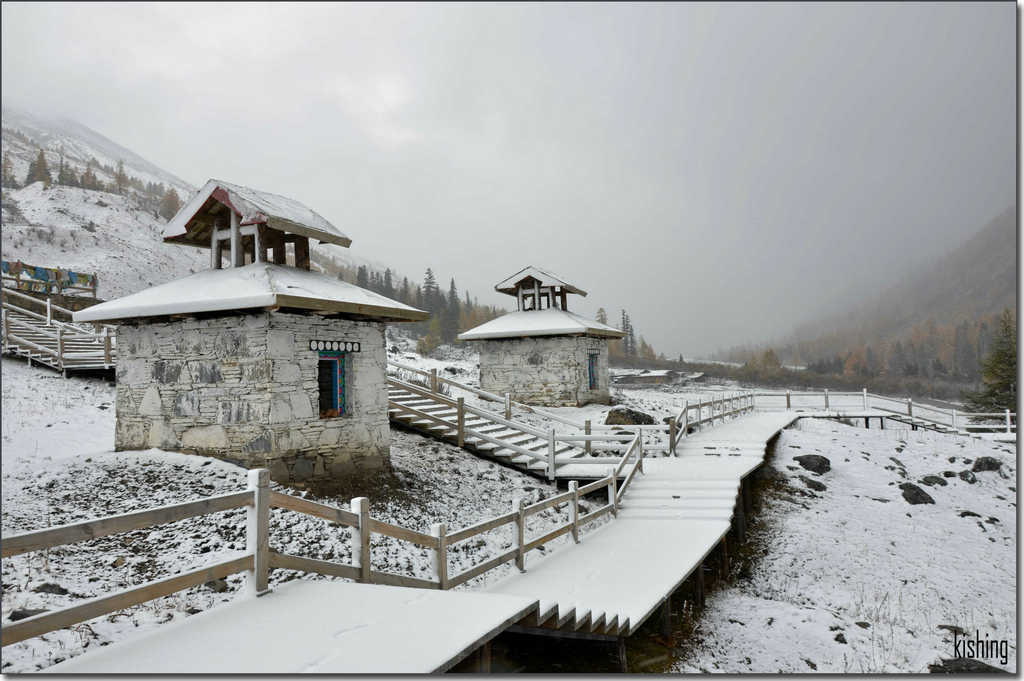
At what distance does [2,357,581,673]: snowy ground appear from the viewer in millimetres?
6414

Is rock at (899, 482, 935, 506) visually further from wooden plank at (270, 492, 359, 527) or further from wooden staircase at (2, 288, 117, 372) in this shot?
wooden staircase at (2, 288, 117, 372)

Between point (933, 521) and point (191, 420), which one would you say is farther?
point (933, 521)

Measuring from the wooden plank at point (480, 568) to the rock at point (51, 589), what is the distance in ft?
14.7

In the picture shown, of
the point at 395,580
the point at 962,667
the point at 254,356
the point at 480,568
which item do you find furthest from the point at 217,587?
the point at 962,667

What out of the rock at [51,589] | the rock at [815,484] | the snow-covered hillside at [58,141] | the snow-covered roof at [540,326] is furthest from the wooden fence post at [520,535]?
the snow-covered roof at [540,326]

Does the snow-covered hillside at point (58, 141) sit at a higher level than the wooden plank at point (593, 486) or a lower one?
higher

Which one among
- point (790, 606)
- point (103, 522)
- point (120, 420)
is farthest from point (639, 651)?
point (120, 420)

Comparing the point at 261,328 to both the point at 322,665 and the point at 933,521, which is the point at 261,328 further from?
the point at 933,521

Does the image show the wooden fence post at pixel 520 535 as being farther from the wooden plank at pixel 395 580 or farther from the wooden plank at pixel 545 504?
the wooden plank at pixel 395 580

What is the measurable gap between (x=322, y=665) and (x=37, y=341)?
21.6m

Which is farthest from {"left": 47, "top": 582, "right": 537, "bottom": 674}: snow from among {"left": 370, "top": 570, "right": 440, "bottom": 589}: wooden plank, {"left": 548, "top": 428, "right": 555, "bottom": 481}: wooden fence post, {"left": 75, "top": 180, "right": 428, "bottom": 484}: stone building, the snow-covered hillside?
{"left": 548, "top": 428, "right": 555, "bottom": 481}: wooden fence post

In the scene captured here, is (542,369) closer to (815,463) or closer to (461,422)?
(461,422)

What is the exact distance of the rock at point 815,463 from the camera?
53.7ft

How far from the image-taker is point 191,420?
414 inches
